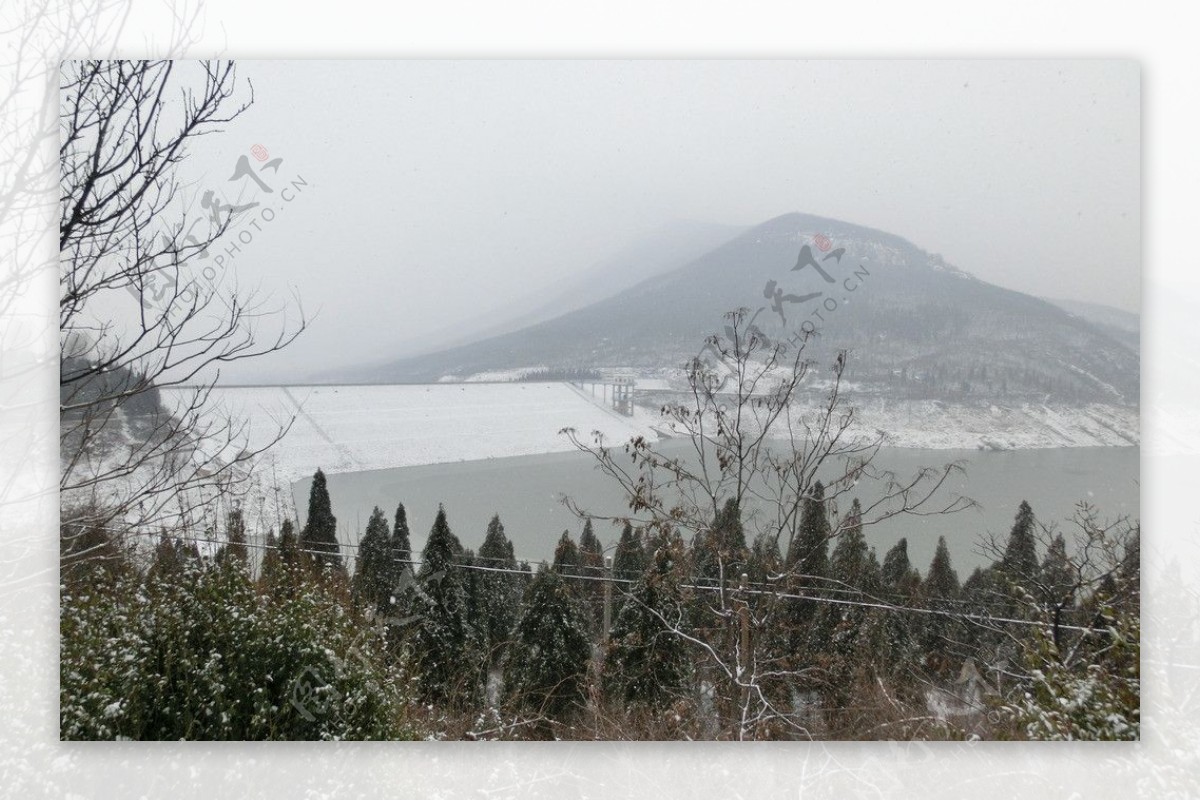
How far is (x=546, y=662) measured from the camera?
3230mm

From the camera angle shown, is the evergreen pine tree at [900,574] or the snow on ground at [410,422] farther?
the snow on ground at [410,422]

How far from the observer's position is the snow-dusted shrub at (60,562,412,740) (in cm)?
319

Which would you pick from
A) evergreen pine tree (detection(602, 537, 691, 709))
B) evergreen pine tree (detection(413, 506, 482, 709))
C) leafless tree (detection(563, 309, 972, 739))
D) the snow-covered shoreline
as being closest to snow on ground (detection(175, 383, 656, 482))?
the snow-covered shoreline

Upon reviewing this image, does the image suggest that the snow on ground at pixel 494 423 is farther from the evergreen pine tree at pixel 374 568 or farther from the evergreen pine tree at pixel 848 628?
the evergreen pine tree at pixel 848 628

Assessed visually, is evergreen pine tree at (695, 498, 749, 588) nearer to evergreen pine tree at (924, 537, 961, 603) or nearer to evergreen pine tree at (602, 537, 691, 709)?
evergreen pine tree at (602, 537, 691, 709)

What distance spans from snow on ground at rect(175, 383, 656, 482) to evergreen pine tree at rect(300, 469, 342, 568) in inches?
3.0

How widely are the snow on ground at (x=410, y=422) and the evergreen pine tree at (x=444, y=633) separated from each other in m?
0.30

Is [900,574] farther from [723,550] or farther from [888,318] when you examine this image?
[888,318]

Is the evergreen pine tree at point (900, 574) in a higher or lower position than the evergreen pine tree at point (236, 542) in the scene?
lower

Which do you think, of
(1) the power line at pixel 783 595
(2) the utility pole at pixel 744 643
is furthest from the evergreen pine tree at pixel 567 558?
(2) the utility pole at pixel 744 643

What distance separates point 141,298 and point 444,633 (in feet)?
5.40

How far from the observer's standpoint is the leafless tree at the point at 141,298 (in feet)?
10.5

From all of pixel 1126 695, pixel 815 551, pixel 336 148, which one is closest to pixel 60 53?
pixel 336 148

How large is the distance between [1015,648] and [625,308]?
6.15ft
